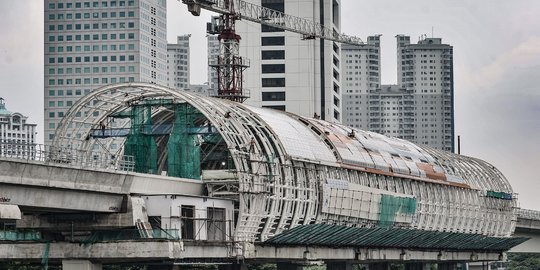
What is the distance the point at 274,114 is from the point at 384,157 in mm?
16261

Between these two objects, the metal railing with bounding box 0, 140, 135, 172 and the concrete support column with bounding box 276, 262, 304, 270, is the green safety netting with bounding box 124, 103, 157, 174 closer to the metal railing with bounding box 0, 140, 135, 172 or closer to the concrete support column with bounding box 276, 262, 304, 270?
the metal railing with bounding box 0, 140, 135, 172

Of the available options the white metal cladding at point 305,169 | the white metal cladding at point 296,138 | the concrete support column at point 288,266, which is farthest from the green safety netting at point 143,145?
the concrete support column at point 288,266

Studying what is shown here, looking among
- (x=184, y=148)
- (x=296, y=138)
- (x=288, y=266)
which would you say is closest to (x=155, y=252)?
(x=184, y=148)

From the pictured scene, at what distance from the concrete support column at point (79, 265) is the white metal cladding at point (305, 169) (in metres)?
11.8

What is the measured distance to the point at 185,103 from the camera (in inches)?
3848

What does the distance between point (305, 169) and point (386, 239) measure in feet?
73.9

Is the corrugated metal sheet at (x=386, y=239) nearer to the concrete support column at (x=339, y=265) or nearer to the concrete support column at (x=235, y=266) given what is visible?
the concrete support column at (x=235, y=266)

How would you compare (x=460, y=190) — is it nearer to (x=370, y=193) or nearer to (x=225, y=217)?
(x=370, y=193)

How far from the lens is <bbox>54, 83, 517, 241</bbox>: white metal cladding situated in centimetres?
9281

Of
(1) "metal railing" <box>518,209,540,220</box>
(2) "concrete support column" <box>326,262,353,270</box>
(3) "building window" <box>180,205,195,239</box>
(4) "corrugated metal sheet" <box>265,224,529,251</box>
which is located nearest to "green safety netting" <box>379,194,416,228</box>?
(4) "corrugated metal sheet" <box>265,224,529,251</box>

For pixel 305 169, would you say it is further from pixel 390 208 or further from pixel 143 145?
pixel 390 208

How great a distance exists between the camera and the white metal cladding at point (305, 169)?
92812 millimetres

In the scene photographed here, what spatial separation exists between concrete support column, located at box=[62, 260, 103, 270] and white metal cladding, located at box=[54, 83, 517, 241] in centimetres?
1177

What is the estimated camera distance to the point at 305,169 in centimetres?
10094
